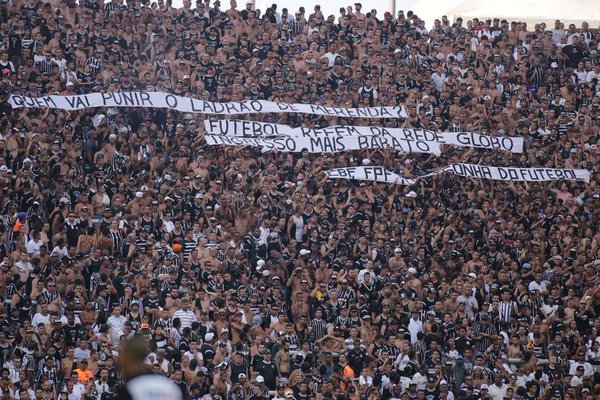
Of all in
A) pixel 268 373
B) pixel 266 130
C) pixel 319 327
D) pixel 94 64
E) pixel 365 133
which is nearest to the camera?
pixel 268 373

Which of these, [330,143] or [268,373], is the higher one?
[330,143]

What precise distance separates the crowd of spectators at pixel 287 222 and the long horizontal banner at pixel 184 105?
0.60 ft

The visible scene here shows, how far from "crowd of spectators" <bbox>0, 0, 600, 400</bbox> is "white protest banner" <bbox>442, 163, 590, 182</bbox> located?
0.18 m

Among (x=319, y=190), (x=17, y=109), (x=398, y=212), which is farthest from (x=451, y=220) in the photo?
(x=17, y=109)

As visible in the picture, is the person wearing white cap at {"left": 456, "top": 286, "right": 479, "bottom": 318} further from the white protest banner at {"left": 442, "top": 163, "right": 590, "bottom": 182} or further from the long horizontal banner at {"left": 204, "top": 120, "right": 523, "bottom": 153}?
the long horizontal banner at {"left": 204, "top": 120, "right": 523, "bottom": 153}

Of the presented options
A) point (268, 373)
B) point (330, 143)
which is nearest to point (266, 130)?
point (330, 143)

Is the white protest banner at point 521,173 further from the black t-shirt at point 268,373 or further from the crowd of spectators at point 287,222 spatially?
the black t-shirt at point 268,373

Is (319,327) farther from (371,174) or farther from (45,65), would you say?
(45,65)

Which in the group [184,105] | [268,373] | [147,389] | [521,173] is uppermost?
[147,389]

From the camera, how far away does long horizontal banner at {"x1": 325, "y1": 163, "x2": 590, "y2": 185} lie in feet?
75.8

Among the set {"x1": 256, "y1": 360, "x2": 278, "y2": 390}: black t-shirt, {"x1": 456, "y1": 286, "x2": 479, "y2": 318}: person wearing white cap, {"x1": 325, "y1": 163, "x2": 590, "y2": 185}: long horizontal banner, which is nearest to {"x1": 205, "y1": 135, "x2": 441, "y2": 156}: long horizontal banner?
{"x1": 325, "y1": 163, "x2": 590, "y2": 185}: long horizontal banner

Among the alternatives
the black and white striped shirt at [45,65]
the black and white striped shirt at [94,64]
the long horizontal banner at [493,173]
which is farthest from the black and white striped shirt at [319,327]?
the black and white striped shirt at [45,65]

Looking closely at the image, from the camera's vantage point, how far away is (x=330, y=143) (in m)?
23.8

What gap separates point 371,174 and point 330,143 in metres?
1.18
